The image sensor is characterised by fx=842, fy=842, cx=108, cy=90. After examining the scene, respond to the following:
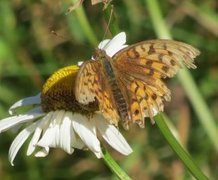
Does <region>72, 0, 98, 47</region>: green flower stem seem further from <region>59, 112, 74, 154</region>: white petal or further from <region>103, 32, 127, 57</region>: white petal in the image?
<region>59, 112, 74, 154</region>: white petal

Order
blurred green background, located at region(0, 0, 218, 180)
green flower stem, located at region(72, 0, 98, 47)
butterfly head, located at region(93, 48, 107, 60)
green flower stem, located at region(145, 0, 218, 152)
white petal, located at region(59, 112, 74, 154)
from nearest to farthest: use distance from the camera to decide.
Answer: white petal, located at region(59, 112, 74, 154)
butterfly head, located at region(93, 48, 107, 60)
green flower stem, located at region(72, 0, 98, 47)
green flower stem, located at region(145, 0, 218, 152)
blurred green background, located at region(0, 0, 218, 180)

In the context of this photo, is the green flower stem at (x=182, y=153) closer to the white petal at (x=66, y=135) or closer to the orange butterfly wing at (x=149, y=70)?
the orange butterfly wing at (x=149, y=70)

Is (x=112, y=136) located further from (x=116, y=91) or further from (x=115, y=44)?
(x=115, y=44)

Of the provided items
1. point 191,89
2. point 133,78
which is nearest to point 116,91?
point 133,78

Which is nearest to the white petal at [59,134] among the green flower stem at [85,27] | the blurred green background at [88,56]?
the green flower stem at [85,27]

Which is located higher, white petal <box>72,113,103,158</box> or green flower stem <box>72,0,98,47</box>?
green flower stem <box>72,0,98,47</box>

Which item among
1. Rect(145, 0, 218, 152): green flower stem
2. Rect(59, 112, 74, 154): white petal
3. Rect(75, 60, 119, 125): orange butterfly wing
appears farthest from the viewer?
Rect(145, 0, 218, 152): green flower stem

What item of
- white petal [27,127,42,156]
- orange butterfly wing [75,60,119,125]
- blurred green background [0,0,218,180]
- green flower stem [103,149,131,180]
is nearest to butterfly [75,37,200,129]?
orange butterfly wing [75,60,119,125]
